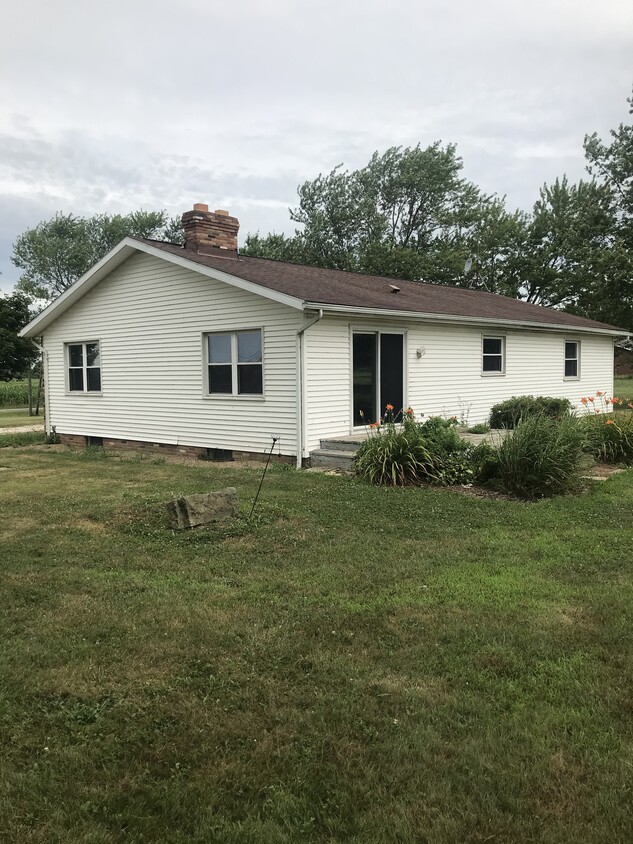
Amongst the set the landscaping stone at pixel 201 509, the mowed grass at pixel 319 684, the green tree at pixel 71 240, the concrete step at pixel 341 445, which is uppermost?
Answer: the green tree at pixel 71 240

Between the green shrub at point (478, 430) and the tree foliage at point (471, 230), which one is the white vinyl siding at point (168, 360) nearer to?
the green shrub at point (478, 430)

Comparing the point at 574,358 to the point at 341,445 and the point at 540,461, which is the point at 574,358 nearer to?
the point at 341,445

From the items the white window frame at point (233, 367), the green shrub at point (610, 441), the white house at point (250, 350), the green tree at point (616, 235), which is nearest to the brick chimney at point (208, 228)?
the white house at point (250, 350)

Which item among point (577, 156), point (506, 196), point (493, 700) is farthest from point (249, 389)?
point (506, 196)

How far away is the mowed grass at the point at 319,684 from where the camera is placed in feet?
7.61

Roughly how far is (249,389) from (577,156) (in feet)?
Result: 103

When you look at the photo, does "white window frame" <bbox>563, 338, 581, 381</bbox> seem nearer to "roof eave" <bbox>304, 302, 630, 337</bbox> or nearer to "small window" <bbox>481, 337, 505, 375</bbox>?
"roof eave" <bbox>304, 302, 630, 337</bbox>

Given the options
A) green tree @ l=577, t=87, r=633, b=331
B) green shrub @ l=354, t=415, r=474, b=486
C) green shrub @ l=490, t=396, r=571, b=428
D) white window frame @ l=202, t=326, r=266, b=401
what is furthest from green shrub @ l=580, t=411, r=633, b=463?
green tree @ l=577, t=87, r=633, b=331

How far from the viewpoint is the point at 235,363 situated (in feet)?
37.3

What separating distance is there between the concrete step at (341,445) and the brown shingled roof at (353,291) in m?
2.13

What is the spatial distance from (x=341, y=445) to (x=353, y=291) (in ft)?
10.9

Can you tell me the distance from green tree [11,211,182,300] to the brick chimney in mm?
42028

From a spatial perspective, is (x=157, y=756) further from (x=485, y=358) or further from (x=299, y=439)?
(x=485, y=358)

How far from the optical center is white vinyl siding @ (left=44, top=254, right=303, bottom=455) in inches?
420
